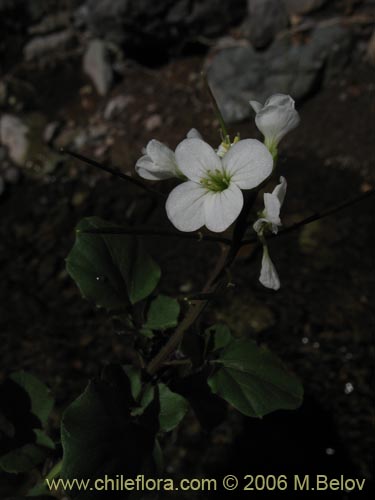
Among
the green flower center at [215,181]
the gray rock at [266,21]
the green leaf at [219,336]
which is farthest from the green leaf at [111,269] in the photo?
the gray rock at [266,21]

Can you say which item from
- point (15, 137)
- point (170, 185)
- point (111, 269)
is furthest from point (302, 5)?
point (111, 269)

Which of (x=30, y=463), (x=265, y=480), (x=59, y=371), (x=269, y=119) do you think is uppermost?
(x=269, y=119)

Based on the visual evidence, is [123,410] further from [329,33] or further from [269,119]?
[329,33]

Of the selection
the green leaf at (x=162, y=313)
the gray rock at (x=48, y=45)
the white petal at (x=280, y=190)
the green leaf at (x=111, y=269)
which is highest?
the white petal at (x=280, y=190)

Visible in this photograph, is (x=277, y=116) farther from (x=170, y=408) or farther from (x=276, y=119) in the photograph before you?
(x=170, y=408)

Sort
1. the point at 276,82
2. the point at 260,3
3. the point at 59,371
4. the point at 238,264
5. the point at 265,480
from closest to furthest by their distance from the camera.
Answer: the point at 265,480, the point at 59,371, the point at 238,264, the point at 276,82, the point at 260,3

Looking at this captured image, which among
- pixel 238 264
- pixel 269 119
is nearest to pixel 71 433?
pixel 269 119

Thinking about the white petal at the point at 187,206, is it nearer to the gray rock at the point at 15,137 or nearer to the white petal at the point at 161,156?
the white petal at the point at 161,156
